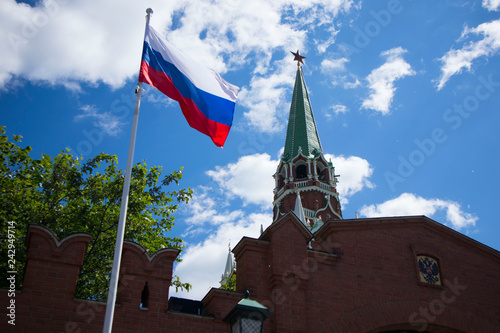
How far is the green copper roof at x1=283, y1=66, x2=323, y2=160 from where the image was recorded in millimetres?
69062

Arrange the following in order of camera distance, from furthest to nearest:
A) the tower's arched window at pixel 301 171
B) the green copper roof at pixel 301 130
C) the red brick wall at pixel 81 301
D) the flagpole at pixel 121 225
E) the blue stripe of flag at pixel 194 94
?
the green copper roof at pixel 301 130, the tower's arched window at pixel 301 171, the blue stripe of flag at pixel 194 94, the red brick wall at pixel 81 301, the flagpole at pixel 121 225

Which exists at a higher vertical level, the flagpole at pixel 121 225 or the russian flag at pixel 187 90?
the russian flag at pixel 187 90

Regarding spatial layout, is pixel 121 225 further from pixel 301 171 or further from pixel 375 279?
pixel 301 171

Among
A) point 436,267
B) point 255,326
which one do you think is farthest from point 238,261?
point 436,267

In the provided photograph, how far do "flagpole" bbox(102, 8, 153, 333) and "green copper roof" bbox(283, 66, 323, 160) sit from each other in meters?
59.2

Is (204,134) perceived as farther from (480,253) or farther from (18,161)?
(18,161)

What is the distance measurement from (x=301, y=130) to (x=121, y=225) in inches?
2525

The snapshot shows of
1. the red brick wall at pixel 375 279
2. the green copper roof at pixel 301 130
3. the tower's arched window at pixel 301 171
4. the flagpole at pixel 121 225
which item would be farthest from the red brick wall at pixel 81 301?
the green copper roof at pixel 301 130

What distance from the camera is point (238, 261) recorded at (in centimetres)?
1093

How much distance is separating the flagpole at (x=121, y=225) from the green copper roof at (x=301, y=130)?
2329 inches

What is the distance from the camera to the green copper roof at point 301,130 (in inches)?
2719

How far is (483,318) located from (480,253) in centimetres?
188

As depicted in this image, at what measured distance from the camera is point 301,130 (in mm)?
70938

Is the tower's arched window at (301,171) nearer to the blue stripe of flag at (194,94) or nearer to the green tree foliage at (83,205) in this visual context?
the green tree foliage at (83,205)
